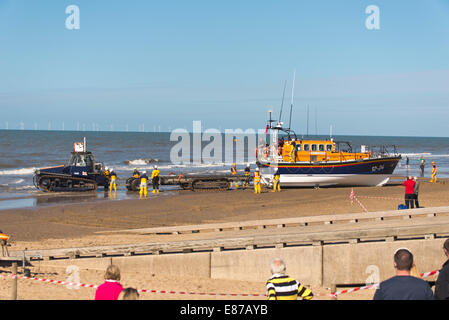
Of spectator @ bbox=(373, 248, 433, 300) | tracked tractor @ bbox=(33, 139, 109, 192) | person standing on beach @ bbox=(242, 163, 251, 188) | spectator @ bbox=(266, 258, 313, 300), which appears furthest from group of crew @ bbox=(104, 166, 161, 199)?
spectator @ bbox=(373, 248, 433, 300)

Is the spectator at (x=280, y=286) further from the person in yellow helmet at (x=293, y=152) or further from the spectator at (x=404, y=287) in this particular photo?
the person in yellow helmet at (x=293, y=152)

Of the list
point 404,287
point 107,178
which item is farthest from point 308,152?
point 404,287

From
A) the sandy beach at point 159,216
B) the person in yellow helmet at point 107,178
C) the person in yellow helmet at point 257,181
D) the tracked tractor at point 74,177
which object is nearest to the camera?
the sandy beach at point 159,216

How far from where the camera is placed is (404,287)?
4.59 metres

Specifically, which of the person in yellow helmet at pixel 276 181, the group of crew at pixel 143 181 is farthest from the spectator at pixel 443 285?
the person in yellow helmet at pixel 276 181

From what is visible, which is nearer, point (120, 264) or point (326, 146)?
point (120, 264)

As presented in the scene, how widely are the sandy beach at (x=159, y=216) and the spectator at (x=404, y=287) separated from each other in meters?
4.16

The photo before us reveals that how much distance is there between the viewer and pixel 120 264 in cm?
1048

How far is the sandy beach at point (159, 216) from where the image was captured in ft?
30.7

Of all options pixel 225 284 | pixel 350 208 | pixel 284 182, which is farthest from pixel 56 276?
pixel 284 182

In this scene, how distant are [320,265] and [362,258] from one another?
77 centimetres

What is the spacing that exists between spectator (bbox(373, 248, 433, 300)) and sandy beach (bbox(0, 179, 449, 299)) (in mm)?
4156

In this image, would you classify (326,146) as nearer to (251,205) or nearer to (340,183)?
(340,183)

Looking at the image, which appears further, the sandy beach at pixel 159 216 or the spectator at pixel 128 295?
the sandy beach at pixel 159 216
